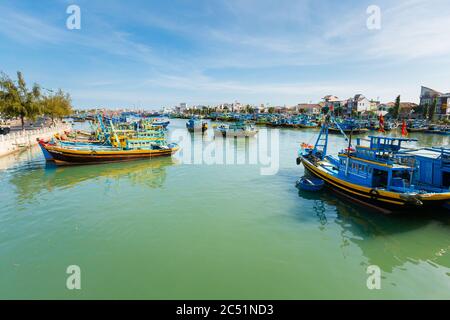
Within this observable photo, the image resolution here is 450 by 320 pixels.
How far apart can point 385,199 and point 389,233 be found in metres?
2.25

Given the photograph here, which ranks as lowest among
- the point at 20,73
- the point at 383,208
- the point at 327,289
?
the point at 327,289

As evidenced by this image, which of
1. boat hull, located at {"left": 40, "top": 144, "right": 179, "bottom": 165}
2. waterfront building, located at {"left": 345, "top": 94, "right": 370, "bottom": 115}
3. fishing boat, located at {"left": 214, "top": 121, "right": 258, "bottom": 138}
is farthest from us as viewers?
waterfront building, located at {"left": 345, "top": 94, "right": 370, "bottom": 115}

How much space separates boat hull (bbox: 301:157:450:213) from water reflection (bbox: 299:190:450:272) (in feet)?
1.78

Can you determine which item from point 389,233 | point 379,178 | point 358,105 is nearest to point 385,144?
point 379,178

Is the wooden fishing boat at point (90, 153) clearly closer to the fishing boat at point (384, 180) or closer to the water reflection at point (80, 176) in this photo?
the water reflection at point (80, 176)

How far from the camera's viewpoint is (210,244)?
1198 centimetres

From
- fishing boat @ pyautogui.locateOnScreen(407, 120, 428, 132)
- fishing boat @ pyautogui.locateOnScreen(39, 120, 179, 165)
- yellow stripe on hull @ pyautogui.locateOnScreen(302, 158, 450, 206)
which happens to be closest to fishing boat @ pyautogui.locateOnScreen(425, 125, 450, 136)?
fishing boat @ pyautogui.locateOnScreen(407, 120, 428, 132)

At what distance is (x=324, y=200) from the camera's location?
18328mm

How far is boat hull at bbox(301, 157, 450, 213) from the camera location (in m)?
13.9

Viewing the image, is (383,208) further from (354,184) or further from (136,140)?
(136,140)

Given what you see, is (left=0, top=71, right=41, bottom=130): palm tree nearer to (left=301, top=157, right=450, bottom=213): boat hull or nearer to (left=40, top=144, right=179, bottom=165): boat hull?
(left=40, top=144, right=179, bottom=165): boat hull

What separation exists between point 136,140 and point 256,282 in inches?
1100

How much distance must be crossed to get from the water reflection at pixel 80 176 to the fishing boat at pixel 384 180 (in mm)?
14689
